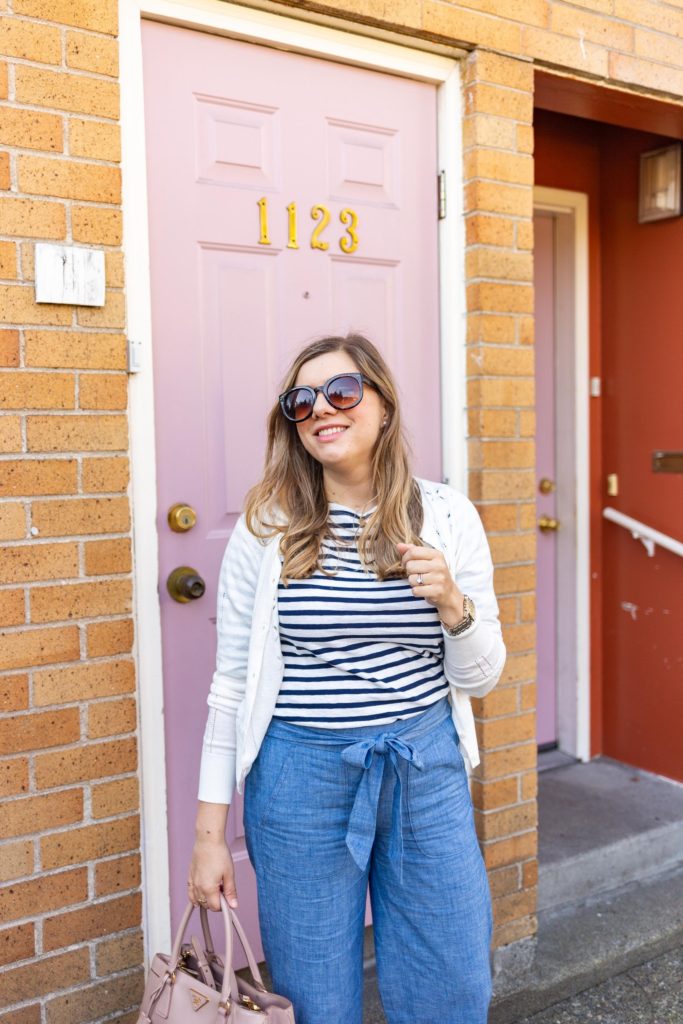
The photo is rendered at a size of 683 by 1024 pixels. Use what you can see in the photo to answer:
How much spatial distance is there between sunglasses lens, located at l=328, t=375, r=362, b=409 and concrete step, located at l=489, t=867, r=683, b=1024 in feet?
6.41

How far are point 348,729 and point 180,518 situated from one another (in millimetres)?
918

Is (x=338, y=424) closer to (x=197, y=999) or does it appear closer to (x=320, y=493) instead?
(x=320, y=493)

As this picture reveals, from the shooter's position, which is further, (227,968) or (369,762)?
(369,762)

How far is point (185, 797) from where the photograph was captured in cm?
263

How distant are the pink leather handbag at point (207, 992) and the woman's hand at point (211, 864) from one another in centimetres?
2

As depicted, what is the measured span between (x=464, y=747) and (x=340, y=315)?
4.58 ft

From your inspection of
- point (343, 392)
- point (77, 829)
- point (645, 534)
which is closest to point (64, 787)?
point (77, 829)

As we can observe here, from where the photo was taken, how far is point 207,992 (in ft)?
5.76

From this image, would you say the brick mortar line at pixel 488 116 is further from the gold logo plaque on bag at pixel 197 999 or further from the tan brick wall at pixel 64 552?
the gold logo plaque on bag at pixel 197 999

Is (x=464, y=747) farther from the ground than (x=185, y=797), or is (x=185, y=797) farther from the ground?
(x=464, y=747)

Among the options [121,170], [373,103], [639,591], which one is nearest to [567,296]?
[639,591]

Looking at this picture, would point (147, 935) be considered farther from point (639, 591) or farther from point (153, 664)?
point (639, 591)

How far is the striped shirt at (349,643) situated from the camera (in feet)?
6.13

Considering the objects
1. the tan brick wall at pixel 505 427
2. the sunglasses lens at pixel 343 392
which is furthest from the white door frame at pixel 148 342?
the sunglasses lens at pixel 343 392
